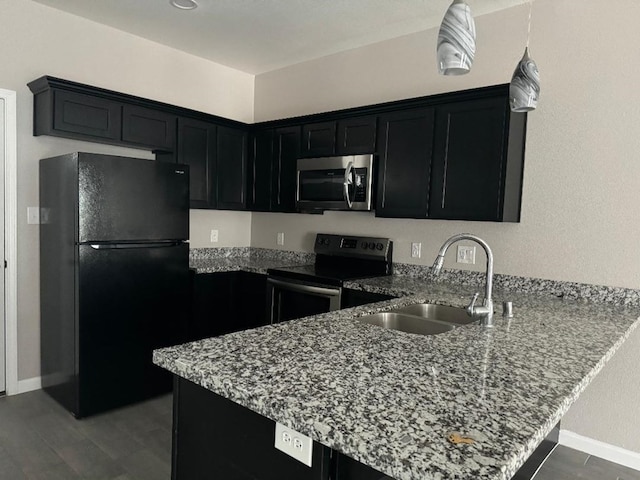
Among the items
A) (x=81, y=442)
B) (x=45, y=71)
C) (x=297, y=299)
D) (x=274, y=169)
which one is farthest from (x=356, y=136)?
(x=81, y=442)

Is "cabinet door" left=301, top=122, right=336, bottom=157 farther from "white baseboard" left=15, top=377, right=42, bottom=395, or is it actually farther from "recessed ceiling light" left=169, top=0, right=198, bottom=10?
"white baseboard" left=15, top=377, right=42, bottom=395

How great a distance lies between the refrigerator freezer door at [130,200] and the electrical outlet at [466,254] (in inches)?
79.4

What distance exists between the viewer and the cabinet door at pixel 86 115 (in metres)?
2.91

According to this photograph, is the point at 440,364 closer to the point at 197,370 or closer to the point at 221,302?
the point at 197,370

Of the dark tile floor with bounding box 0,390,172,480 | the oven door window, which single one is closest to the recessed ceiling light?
the oven door window

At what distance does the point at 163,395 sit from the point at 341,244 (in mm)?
1817

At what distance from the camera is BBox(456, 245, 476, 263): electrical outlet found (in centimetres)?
306

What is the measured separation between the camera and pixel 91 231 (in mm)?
2734

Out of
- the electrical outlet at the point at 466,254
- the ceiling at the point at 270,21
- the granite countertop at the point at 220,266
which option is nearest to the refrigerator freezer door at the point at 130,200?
the granite countertop at the point at 220,266

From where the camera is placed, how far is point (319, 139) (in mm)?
3598

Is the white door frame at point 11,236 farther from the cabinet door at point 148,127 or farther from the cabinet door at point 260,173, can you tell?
the cabinet door at point 260,173

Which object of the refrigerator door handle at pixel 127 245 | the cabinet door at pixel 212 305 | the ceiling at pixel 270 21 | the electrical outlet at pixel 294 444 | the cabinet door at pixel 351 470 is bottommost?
the cabinet door at pixel 212 305

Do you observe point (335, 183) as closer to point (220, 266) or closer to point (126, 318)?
point (220, 266)

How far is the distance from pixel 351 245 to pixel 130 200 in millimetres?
1737
